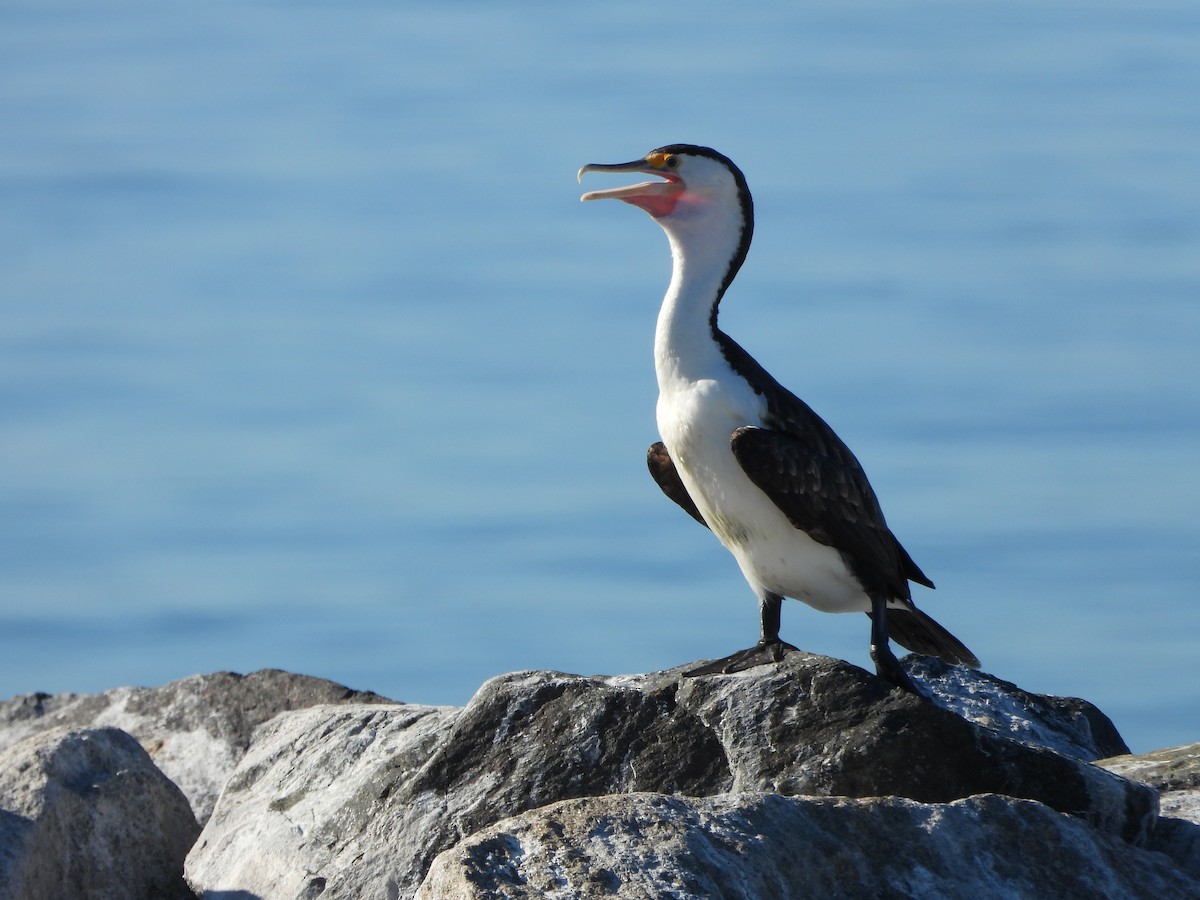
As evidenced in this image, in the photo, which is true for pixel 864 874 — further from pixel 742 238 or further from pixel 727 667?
pixel 742 238

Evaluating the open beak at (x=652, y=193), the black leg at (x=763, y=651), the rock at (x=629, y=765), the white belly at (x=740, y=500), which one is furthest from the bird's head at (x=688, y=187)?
the rock at (x=629, y=765)

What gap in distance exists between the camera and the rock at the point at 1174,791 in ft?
20.7

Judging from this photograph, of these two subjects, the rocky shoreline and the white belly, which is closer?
the rocky shoreline

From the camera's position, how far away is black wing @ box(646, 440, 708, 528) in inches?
320

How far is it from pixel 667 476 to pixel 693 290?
3.00 feet

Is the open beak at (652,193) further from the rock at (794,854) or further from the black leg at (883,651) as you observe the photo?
the rock at (794,854)

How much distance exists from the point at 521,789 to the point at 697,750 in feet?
2.18

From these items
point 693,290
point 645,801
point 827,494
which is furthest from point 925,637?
point 645,801

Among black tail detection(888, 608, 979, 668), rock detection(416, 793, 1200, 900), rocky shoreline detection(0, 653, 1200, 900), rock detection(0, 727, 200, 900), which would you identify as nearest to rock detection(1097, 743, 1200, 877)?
rocky shoreline detection(0, 653, 1200, 900)

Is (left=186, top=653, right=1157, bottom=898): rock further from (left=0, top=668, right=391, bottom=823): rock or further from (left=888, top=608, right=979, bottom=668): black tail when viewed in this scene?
(left=0, top=668, right=391, bottom=823): rock

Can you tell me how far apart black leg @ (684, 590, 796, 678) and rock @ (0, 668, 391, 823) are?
248 cm

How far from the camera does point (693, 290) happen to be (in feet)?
25.5

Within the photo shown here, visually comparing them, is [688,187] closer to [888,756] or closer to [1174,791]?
[888,756]

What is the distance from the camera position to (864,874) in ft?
16.8
